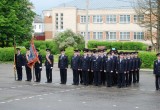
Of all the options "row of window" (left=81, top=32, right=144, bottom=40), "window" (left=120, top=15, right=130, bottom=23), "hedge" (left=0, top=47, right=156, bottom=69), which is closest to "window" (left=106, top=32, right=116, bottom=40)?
"row of window" (left=81, top=32, right=144, bottom=40)

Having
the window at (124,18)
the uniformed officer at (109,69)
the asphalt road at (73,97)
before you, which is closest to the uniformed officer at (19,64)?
the asphalt road at (73,97)

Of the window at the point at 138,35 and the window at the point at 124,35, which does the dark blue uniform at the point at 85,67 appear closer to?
the window at the point at 138,35

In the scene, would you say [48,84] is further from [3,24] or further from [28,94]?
[3,24]

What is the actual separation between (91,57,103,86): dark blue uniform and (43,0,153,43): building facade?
4952 centimetres

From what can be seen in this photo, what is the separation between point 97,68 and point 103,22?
52.9 meters

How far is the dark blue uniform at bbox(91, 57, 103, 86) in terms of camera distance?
71.8ft

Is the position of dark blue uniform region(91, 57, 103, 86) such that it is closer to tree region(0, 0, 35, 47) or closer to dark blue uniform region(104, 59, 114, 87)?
dark blue uniform region(104, 59, 114, 87)

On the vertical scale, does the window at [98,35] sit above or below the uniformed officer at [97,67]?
above

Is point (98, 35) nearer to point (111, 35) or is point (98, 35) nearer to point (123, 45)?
point (111, 35)

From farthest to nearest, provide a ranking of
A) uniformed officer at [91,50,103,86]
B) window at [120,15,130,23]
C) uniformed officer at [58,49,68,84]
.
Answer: window at [120,15,130,23] → uniformed officer at [58,49,68,84] → uniformed officer at [91,50,103,86]

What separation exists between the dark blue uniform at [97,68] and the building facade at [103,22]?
49516 millimetres

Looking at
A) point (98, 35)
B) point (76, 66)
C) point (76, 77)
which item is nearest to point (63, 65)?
point (76, 66)

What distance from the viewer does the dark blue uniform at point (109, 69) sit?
21406mm

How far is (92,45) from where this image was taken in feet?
211
